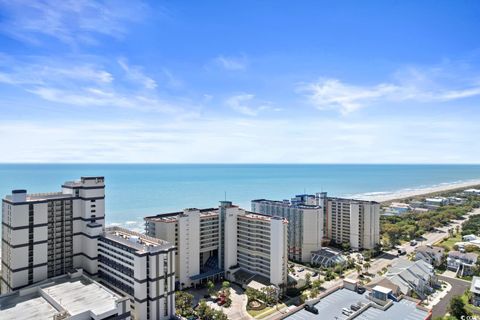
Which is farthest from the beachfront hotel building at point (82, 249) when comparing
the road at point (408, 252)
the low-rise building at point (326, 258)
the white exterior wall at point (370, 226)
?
the white exterior wall at point (370, 226)

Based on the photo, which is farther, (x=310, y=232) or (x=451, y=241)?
(x=451, y=241)

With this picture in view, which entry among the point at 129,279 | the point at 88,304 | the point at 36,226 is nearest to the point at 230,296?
the point at 129,279

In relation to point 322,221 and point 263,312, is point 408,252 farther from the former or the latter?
point 263,312

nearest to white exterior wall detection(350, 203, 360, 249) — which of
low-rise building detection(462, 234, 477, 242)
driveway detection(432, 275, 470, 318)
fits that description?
driveway detection(432, 275, 470, 318)

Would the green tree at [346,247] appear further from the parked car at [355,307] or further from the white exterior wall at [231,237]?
the parked car at [355,307]

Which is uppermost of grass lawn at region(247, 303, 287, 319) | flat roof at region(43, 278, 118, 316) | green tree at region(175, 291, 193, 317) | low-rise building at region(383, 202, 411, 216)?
flat roof at region(43, 278, 118, 316)

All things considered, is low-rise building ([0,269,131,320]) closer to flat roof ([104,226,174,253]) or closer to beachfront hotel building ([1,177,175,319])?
beachfront hotel building ([1,177,175,319])

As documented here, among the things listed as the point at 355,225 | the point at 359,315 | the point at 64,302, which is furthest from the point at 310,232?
the point at 64,302
